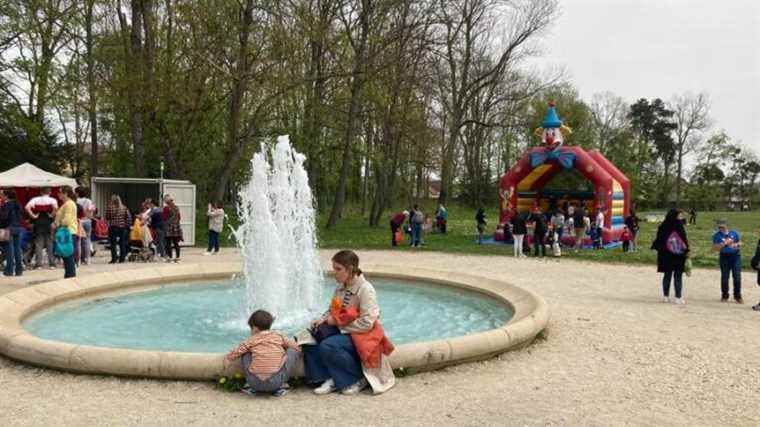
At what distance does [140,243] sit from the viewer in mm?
14688

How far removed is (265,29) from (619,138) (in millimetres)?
46446

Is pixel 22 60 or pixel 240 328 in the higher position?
pixel 22 60

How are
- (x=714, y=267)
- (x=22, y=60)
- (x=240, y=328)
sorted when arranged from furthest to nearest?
(x=22, y=60) < (x=714, y=267) < (x=240, y=328)

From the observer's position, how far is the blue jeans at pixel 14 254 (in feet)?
38.5

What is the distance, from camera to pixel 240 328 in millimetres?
7934

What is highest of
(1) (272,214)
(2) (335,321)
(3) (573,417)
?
(1) (272,214)

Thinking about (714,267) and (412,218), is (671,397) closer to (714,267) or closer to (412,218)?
(714,267)

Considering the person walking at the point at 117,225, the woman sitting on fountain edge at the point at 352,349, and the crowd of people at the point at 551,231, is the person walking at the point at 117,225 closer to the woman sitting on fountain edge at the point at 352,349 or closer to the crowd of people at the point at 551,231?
the crowd of people at the point at 551,231

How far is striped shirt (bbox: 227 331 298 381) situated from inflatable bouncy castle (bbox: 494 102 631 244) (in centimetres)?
1546

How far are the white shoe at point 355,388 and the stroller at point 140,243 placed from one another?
1062 centimetres

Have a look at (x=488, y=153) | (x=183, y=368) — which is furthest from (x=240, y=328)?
(x=488, y=153)

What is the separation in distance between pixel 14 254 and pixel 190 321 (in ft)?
19.2

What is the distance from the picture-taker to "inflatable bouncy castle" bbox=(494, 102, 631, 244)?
2100 cm

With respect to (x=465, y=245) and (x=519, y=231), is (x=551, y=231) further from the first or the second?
(x=465, y=245)
